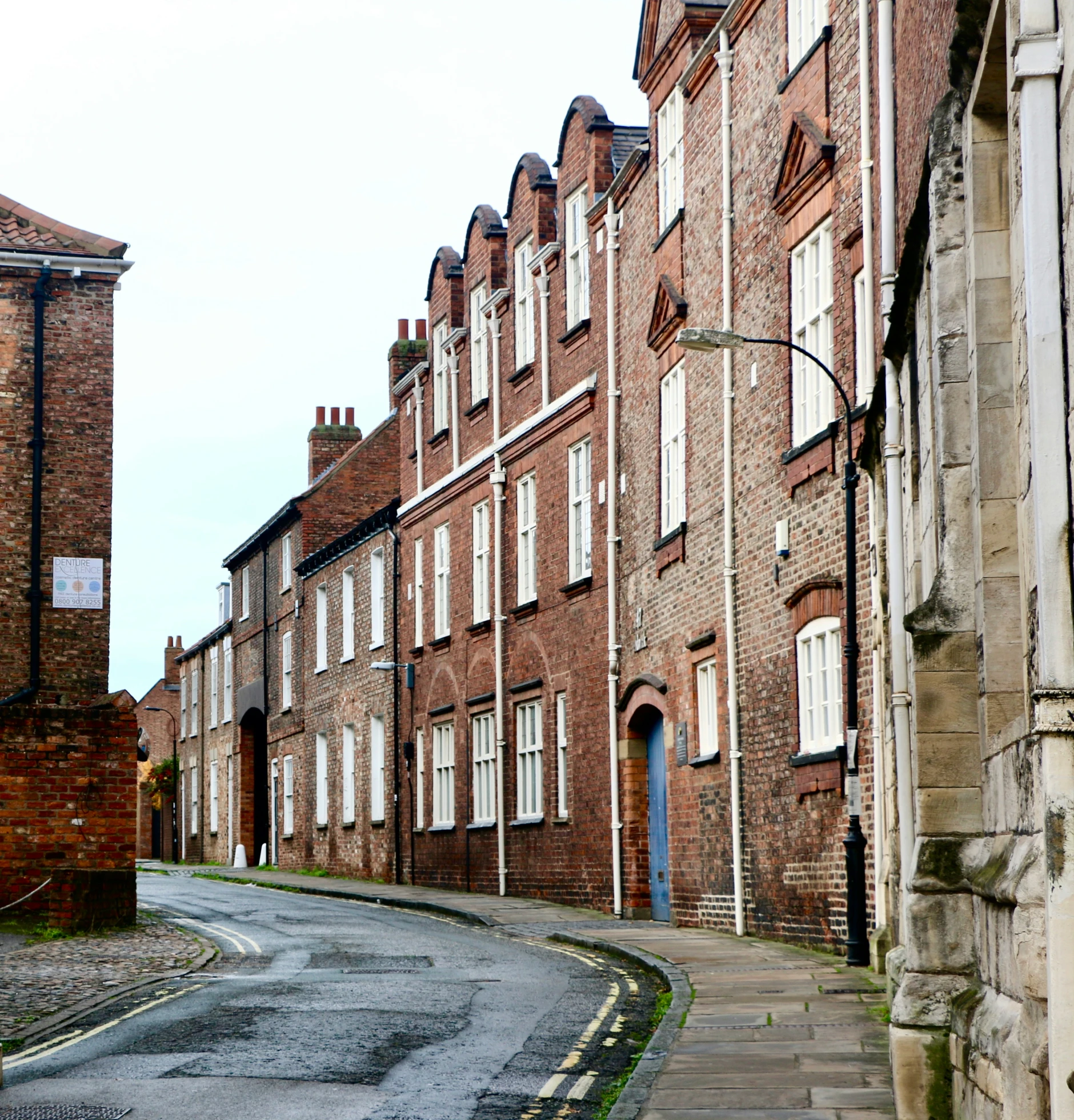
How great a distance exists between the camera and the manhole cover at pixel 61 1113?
26.5 ft

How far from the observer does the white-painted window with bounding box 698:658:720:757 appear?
64.3ft

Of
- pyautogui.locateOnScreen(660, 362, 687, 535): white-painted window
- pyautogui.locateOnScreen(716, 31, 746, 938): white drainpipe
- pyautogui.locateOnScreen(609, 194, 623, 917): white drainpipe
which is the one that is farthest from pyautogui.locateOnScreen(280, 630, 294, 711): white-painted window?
pyautogui.locateOnScreen(716, 31, 746, 938): white drainpipe

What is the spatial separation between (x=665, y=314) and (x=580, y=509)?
461cm

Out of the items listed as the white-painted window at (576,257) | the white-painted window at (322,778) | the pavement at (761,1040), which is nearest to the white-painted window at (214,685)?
the white-painted window at (322,778)

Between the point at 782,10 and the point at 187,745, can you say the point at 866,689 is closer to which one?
the point at 782,10

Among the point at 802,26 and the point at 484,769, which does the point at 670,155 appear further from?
the point at 484,769

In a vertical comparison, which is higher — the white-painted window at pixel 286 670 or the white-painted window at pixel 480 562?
the white-painted window at pixel 480 562

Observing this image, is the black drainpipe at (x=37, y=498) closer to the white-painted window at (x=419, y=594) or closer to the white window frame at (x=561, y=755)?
the white window frame at (x=561, y=755)

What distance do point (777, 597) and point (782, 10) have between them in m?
6.36

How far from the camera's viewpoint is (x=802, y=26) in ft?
58.1

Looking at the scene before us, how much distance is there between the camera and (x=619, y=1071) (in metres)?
9.77

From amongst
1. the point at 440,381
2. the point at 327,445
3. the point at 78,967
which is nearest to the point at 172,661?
the point at 327,445

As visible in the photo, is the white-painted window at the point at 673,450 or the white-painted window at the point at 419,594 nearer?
the white-painted window at the point at 673,450

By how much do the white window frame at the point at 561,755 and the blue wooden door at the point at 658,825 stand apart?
2840 mm
